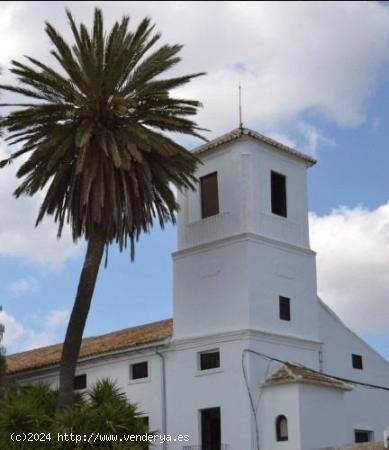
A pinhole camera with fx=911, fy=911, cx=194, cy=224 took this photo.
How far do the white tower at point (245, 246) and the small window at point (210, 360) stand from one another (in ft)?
2.53

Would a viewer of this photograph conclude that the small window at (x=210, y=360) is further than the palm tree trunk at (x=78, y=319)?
Yes

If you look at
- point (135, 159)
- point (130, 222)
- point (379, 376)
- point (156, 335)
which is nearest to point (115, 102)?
point (135, 159)

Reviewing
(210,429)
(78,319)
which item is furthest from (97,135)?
(210,429)

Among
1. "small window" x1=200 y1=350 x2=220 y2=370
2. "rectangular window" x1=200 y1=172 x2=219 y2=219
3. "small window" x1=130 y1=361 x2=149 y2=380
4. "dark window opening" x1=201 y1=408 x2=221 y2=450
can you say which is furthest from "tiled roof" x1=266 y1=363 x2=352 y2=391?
"rectangular window" x1=200 y1=172 x2=219 y2=219

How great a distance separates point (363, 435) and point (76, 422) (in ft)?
43.3

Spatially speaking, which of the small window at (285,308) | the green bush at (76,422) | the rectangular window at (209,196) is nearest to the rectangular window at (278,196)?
the rectangular window at (209,196)

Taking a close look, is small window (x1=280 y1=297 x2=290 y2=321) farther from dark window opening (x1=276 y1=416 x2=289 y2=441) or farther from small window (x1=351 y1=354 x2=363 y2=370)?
dark window opening (x1=276 y1=416 x2=289 y2=441)

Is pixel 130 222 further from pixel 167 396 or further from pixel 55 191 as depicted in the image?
pixel 167 396

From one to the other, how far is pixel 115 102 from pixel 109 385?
9.40m

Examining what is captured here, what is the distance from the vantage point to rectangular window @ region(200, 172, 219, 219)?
36.4 m

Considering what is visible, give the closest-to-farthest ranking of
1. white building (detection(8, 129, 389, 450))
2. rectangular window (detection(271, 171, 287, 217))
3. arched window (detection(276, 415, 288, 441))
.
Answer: arched window (detection(276, 415, 288, 441)) → white building (detection(8, 129, 389, 450)) → rectangular window (detection(271, 171, 287, 217))

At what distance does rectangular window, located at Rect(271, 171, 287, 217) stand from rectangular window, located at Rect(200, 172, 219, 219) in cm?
226

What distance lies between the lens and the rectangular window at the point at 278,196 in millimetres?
36406

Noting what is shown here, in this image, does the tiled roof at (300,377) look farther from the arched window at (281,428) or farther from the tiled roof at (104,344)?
the tiled roof at (104,344)
